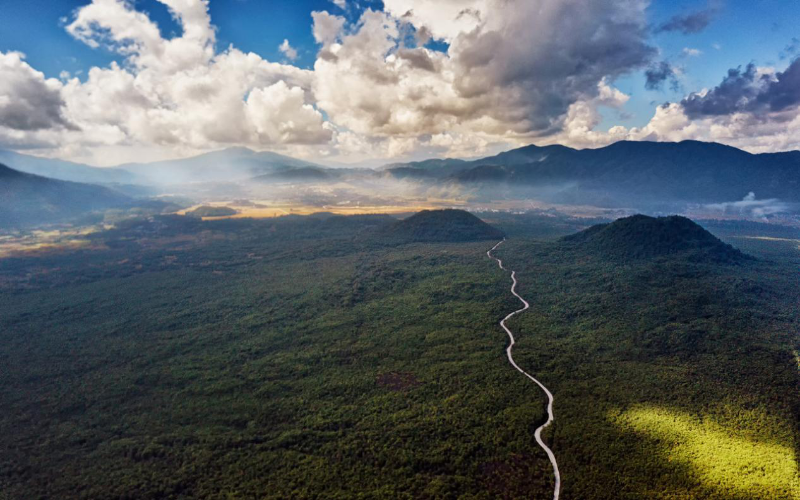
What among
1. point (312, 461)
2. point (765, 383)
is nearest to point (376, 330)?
point (312, 461)

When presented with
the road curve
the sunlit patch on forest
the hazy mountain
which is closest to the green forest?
the sunlit patch on forest

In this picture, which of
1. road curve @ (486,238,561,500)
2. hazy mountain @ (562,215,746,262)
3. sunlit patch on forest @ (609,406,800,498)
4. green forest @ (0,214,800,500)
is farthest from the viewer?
hazy mountain @ (562,215,746,262)

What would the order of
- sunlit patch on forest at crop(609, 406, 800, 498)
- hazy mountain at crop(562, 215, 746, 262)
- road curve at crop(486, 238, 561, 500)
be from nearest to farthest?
1. sunlit patch on forest at crop(609, 406, 800, 498)
2. road curve at crop(486, 238, 561, 500)
3. hazy mountain at crop(562, 215, 746, 262)

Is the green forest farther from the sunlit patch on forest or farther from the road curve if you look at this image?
the road curve

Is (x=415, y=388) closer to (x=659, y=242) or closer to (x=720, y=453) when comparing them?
(x=720, y=453)

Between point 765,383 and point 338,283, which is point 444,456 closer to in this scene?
point 765,383

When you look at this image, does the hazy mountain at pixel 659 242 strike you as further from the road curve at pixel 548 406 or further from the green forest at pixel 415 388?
the road curve at pixel 548 406

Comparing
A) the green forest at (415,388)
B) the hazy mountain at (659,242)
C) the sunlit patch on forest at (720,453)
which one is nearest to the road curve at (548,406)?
the green forest at (415,388)
